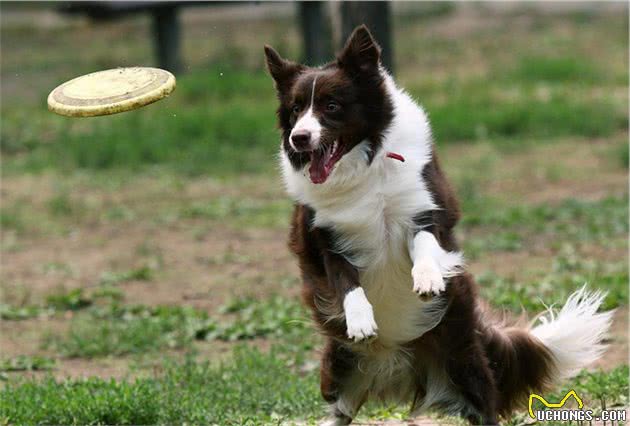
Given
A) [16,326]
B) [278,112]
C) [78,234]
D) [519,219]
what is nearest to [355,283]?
[278,112]

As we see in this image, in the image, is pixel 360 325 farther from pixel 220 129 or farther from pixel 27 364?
pixel 220 129

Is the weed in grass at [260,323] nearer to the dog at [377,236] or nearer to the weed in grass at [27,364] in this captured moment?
the weed in grass at [27,364]

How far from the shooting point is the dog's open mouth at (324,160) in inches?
230

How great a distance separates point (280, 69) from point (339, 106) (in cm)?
45

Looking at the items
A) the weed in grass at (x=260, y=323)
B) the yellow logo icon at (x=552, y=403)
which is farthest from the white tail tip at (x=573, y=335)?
the weed in grass at (x=260, y=323)

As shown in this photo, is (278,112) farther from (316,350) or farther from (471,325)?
(316,350)

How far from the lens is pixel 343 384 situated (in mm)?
6258

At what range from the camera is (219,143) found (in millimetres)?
16703

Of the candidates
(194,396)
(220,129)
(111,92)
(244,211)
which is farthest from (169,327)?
(220,129)

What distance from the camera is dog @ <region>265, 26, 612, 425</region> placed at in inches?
230

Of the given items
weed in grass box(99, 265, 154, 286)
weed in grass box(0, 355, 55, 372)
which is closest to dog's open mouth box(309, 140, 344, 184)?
weed in grass box(0, 355, 55, 372)

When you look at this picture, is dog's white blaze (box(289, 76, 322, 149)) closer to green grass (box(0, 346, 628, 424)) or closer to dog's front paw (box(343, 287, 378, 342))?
dog's front paw (box(343, 287, 378, 342))

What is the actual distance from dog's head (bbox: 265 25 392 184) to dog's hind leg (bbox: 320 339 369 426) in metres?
1.02

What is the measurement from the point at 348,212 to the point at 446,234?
0.52m
